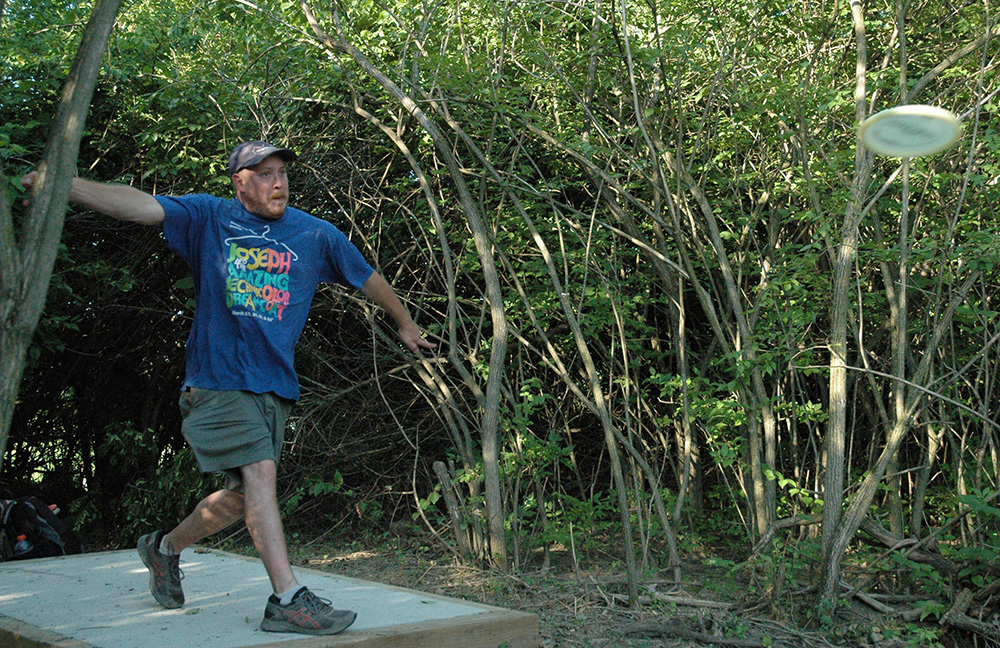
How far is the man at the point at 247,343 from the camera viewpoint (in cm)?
273

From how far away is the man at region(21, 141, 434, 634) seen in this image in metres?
2.73

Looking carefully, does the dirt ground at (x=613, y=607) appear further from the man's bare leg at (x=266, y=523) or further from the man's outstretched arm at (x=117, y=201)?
the man's outstretched arm at (x=117, y=201)

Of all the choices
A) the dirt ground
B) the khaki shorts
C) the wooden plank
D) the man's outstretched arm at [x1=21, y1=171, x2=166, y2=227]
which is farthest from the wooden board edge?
the dirt ground

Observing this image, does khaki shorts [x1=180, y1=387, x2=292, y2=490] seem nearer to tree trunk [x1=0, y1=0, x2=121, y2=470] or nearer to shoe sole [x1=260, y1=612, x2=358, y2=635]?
shoe sole [x1=260, y1=612, x2=358, y2=635]

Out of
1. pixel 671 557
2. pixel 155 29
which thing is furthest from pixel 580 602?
pixel 155 29

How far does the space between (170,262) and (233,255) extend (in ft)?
13.7

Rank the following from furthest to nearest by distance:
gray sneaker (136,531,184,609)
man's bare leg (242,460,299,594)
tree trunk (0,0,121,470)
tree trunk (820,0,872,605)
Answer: tree trunk (820,0,872,605)
gray sneaker (136,531,184,609)
man's bare leg (242,460,299,594)
tree trunk (0,0,121,470)

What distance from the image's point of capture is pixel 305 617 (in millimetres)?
2604

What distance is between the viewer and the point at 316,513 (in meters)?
6.64

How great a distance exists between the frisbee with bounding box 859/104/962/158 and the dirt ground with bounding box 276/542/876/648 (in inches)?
81.5

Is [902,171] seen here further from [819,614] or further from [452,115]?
[452,115]

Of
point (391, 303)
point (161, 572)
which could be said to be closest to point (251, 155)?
point (391, 303)

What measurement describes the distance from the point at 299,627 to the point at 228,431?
668mm

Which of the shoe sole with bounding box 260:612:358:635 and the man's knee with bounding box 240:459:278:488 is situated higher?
the man's knee with bounding box 240:459:278:488
